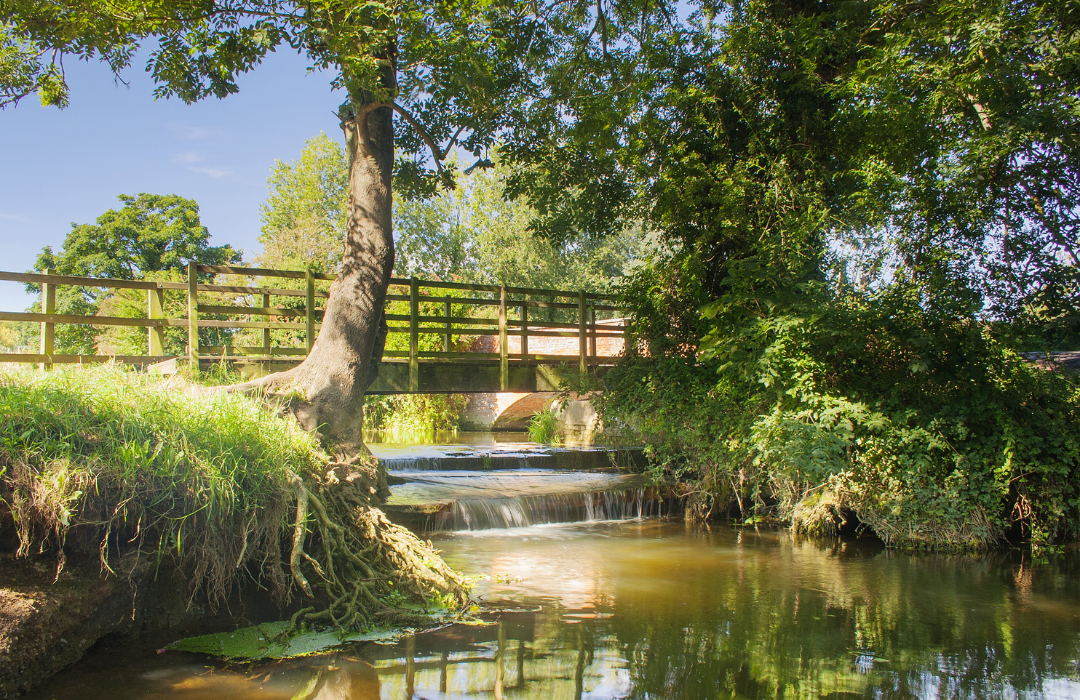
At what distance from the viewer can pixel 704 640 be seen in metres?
4.97

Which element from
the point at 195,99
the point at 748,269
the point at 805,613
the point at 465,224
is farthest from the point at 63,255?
the point at 805,613

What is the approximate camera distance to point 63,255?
3509 centimetres

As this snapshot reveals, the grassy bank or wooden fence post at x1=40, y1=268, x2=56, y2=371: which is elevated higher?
wooden fence post at x1=40, y1=268, x2=56, y2=371

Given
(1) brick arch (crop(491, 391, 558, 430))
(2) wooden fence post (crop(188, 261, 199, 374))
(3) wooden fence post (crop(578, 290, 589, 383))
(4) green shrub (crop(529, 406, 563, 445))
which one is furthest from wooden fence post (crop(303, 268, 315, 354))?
(1) brick arch (crop(491, 391, 558, 430))

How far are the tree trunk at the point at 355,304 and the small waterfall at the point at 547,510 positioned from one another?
185cm

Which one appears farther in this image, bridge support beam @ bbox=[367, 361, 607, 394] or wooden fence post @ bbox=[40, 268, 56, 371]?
bridge support beam @ bbox=[367, 361, 607, 394]

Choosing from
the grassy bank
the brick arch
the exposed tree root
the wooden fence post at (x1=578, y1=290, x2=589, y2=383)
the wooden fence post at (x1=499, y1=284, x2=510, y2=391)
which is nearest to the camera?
the grassy bank

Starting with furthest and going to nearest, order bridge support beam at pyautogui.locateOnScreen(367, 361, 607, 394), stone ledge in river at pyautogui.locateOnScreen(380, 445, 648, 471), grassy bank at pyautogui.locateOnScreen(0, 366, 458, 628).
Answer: stone ledge in river at pyautogui.locateOnScreen(380, 445, 648, 471)
bridge support beam at pyautogui.locateOnScreen(367, 361, 607, 394)
grassy bank at pyautogui.locateOnScreen(0, 366, 458, 628)

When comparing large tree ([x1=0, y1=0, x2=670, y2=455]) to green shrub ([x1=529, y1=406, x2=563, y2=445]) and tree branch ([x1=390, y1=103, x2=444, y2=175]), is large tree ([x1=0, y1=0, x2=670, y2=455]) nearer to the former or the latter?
tree branch ([x1=390, y1=103, x2=444, y2=175])

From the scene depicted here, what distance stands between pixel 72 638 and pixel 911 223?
8363 mm

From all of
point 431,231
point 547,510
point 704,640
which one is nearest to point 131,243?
point 431,231

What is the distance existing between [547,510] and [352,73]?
19.2 ft

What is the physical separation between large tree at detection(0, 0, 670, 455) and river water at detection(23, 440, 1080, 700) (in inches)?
97.7

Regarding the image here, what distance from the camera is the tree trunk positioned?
23.9ft
